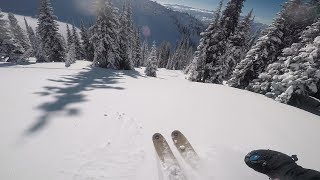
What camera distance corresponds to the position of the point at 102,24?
2859 centimetres

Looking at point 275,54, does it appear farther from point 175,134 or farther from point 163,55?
point 163,55

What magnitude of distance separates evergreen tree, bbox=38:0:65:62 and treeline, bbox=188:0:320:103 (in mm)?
27395

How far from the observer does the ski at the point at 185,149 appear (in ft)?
20.9

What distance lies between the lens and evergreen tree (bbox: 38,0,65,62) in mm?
37844

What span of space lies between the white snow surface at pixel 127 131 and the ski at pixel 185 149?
21 centimetres

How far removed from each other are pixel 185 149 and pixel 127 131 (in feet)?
7.74

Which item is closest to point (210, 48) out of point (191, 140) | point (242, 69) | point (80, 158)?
point (242, 69)

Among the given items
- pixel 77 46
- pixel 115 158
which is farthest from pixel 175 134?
pixel 77 46

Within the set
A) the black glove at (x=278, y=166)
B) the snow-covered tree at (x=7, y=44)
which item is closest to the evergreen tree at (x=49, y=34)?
the snow-covered tree at (x=7, y=44)

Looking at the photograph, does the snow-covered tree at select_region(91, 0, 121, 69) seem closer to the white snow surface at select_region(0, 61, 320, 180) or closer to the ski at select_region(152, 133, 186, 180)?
the white snow surface at select_region(0, 61, 320, 180)

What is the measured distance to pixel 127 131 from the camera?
795 centimetres

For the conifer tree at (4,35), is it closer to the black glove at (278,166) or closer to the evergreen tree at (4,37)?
the evergreen tree at (4,37)

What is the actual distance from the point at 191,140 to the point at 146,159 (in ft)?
6.19

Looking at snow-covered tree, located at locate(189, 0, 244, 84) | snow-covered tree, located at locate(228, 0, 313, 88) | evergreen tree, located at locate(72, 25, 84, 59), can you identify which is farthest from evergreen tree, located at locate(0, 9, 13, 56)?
snow-covered tree, located at locate(228, 0, 313, 88)
